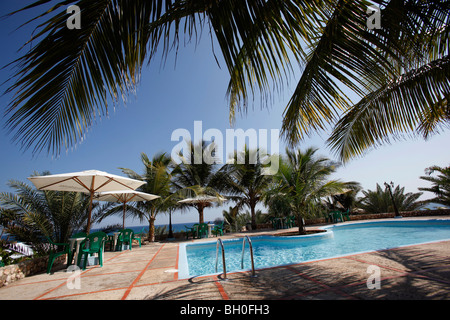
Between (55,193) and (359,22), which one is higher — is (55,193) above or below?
below

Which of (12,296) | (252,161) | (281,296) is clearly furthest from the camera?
(252,161)

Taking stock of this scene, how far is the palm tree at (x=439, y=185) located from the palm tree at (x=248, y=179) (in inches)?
456

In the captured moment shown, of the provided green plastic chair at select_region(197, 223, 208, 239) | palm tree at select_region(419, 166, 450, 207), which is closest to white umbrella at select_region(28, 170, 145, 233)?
green plastic chair at select_region(197, 223, 208, 239)

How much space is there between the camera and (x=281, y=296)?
2.44 metres

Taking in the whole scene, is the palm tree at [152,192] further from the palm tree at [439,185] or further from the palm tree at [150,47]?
the palm tree at [439,185]

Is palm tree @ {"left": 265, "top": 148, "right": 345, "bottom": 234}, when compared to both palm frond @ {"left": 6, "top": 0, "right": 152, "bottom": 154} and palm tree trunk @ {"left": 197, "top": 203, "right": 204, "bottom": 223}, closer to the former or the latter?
palm tree trunk @ {"left": 197, "top": 203, "right": 204, "bottom": 223}

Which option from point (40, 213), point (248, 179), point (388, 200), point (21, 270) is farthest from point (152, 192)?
point (388, 200)

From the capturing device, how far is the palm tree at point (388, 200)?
61.1ft

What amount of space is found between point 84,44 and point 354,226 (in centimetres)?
1550

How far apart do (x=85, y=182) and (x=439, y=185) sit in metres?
22.2

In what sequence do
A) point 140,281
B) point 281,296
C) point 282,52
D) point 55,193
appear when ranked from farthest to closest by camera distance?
point 55,193 < point 140,281 < point 281,296 < point 282,52

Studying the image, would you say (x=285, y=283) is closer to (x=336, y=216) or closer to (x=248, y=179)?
(x=248, y=179)

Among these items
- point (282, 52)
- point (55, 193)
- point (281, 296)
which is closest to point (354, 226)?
point (281, 296)
